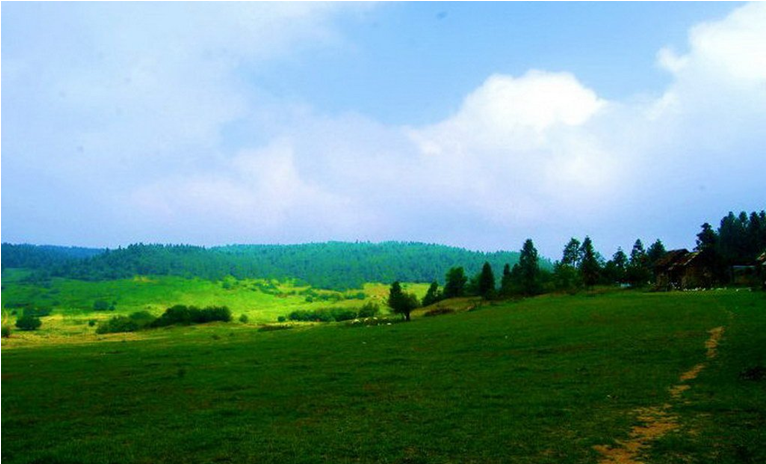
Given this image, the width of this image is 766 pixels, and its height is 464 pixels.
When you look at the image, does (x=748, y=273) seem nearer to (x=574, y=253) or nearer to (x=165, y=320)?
(x=574, y=253)

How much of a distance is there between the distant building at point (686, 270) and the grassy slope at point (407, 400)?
148 feet

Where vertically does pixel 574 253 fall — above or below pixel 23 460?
above

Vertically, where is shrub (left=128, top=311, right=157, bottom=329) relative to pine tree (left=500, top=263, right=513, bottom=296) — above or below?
below

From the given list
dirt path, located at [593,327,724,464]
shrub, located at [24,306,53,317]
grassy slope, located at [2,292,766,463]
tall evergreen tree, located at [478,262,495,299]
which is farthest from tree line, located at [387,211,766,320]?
shrub, located at [24,306,53,317]

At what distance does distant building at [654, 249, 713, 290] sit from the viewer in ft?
291

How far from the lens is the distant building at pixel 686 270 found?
88.6m

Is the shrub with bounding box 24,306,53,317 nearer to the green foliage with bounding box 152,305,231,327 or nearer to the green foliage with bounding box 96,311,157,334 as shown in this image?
the green foliage with bounding box 96,311,157,334

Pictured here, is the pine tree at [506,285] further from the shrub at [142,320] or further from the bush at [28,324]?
the bush at [28,324]

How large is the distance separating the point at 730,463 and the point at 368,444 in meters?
10.00

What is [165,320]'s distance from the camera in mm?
133375

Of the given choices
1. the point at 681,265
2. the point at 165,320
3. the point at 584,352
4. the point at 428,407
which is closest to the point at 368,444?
the point at 428,407

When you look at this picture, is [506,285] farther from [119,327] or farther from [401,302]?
[119,327]

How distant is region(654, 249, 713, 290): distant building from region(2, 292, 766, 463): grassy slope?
148 feet

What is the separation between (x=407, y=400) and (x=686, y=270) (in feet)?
265
